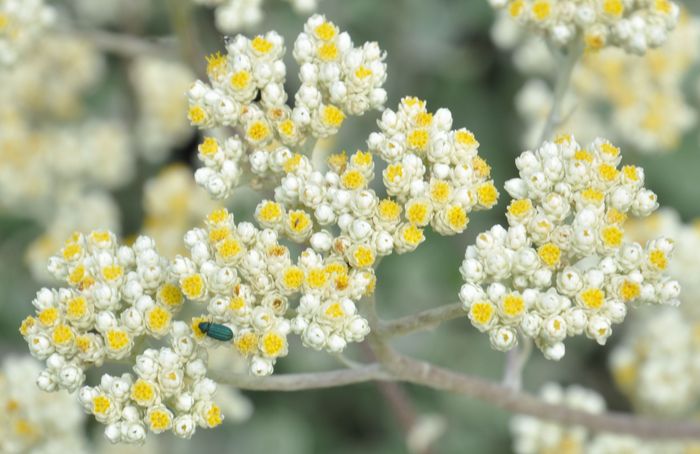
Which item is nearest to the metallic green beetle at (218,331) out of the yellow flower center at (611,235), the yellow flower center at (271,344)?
the yellow flower center at (271,344)

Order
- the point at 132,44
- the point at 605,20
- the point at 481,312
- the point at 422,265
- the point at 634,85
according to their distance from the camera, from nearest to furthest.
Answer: the point at 481,312, the point at 605,20, the point at 132,44, the point at 634,85, the point at 422,265

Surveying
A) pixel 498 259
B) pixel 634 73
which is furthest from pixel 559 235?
pixel 634 73

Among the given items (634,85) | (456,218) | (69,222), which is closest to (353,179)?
(456,218)

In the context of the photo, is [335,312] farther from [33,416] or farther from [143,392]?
[33,416]

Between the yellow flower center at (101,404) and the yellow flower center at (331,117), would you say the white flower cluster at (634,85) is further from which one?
the yellow flower center at (101,404)

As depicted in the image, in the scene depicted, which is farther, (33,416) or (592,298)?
(33,416)

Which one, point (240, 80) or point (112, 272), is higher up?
point (240, 80)

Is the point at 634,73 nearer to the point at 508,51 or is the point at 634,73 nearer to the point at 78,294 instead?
the point at 508,51
